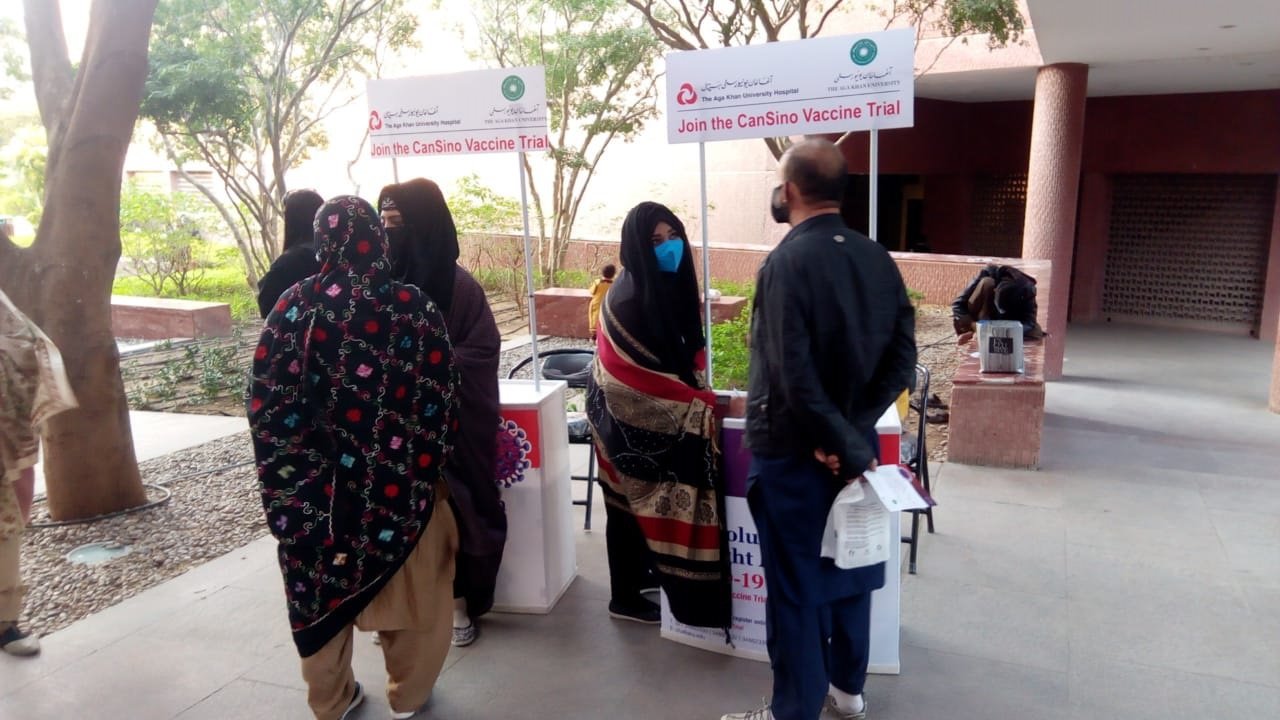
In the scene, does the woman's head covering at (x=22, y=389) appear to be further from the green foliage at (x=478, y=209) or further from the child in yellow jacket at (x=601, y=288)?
the green foliage at (x=478, y=209)

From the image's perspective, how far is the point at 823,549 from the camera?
2529 mm

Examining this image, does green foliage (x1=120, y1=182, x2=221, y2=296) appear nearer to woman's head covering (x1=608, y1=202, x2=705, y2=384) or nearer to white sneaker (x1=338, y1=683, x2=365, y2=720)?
white sneaker (x1=338, y1=683, x2=365, y2=720)

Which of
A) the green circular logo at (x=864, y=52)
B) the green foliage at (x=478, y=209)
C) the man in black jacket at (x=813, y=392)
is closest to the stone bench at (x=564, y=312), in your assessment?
the green foliage at (x=478, y=209)

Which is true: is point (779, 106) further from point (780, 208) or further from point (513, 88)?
point (513, 88)

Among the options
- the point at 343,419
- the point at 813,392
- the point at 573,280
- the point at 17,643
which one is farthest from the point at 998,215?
the point at 17,643

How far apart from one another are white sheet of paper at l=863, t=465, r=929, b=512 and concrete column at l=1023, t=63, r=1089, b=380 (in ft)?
21.3

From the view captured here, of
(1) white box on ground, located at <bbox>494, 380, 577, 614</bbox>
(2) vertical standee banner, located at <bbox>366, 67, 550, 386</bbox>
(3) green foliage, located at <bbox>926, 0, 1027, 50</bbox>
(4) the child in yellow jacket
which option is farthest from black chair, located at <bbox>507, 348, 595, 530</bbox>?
(3) green foliage, located at <bbox>926, 0, 1027, 50</bbox>

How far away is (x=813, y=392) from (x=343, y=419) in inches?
51.6

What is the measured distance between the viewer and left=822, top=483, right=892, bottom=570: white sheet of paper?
246 centimetres

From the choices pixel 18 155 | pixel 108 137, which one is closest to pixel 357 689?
pixel 108 137

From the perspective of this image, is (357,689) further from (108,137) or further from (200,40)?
(200,40)

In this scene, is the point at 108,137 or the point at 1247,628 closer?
the point at 1247,628

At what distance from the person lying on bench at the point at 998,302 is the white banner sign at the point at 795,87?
125 inches

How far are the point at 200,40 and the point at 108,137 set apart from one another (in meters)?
6.82
